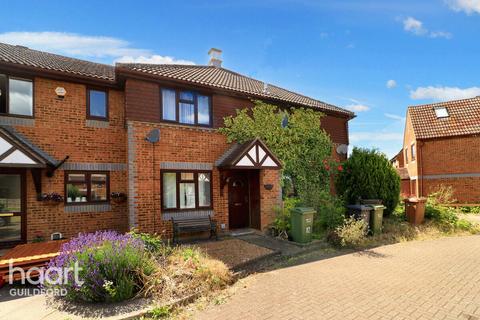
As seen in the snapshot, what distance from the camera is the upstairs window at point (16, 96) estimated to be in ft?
27.0

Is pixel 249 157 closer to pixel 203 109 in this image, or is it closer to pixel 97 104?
pixel 203 109

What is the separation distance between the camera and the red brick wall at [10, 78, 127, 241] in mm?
8500

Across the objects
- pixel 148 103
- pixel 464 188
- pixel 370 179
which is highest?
pixel 148 103

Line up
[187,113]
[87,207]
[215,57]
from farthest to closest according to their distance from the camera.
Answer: [215,57] < [187,113] < [87,207]

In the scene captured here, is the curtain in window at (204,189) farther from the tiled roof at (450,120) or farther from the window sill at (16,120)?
the tiled roof at (450,120)

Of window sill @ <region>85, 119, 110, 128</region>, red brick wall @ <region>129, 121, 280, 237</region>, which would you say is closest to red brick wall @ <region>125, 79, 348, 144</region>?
red brick wall @ <region>129, 121, 280, 237</region>

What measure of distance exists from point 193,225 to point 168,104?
4075 mm

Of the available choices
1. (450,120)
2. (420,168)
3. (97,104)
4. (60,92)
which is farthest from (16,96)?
(450,120)

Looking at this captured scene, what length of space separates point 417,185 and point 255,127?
14.6m

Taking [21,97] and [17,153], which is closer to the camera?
[17,153]

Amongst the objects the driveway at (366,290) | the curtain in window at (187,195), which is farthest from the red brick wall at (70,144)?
the driveway at (366,290)

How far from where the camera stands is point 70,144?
8992 mm

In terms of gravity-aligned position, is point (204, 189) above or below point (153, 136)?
below

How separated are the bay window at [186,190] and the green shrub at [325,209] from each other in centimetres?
364
